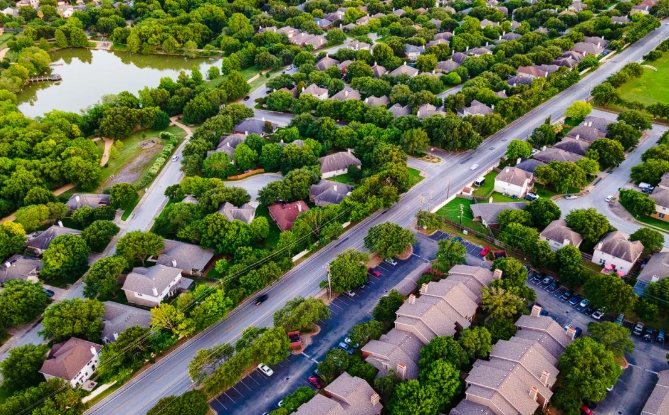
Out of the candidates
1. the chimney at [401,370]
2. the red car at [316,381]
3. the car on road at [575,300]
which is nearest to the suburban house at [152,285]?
the red car at [316,381]

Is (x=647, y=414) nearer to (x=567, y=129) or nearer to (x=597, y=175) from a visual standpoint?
(x=597, y=175)

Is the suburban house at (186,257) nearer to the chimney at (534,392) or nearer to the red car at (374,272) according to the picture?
the red car at (374,272)

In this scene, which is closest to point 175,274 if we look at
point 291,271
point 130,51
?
point 291,271

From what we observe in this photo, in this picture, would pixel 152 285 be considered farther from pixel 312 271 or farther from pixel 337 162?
pixel 337 162

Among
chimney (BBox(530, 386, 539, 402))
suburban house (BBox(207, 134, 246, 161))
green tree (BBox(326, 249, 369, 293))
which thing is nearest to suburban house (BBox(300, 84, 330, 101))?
suburban house (BBox(207, 134, 246, 161))

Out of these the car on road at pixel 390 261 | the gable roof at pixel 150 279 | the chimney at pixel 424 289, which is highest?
the gable roof at pixel 150 279

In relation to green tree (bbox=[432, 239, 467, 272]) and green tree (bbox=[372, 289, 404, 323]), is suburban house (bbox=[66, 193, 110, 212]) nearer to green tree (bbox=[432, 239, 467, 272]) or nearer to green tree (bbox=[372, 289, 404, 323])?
green tree (bbox=[372, 289, 404, 323])
